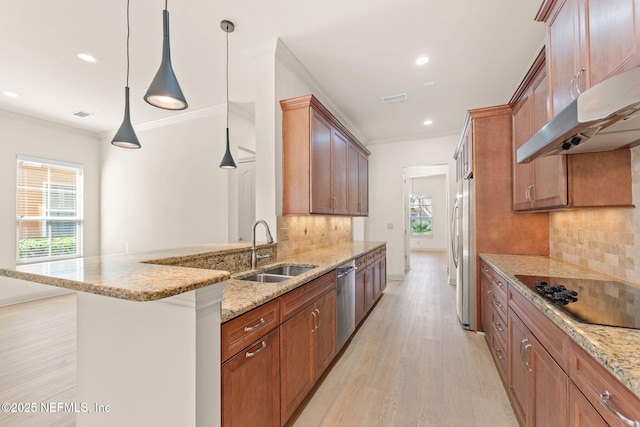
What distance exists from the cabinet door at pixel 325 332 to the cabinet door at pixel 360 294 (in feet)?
2.57

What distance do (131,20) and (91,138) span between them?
14.0ft

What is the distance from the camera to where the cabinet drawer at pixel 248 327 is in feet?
3.94

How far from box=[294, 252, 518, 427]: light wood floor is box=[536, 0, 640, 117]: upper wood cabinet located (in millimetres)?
2090

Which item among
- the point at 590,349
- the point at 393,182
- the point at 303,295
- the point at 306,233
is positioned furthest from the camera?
the point at 393,182

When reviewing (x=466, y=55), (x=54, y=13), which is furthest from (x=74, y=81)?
(x=466, y=55)

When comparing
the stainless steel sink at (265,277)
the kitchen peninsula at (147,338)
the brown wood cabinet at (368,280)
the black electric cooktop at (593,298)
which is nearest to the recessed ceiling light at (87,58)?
the kitchen peninsula at (147,338)

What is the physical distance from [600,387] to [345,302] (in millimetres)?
1988

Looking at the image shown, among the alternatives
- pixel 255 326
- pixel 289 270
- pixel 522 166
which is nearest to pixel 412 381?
pixel 289 270

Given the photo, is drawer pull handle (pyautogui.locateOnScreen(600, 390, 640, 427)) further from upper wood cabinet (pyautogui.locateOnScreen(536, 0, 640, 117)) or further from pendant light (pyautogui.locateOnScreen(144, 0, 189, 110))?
pendant light (pyautogui.locateOnScreen(144, 0, 189, 110))

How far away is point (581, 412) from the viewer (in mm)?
981

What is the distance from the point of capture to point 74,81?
145 inches

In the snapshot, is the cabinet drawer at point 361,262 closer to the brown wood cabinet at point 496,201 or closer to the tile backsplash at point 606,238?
the brown wood cabinet at point 496,201

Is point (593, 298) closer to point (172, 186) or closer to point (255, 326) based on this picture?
point (255, 326)

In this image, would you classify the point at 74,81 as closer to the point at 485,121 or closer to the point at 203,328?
the point at 203,328
